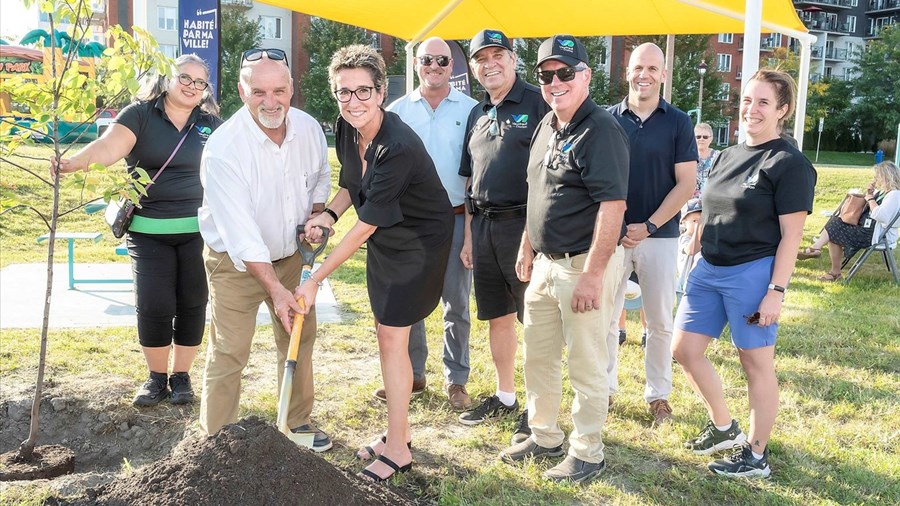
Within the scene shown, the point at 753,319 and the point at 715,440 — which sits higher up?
the point at 753,319

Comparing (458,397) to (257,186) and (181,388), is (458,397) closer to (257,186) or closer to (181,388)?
(181,388)

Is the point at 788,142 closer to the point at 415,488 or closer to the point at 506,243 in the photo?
the point at 506,243

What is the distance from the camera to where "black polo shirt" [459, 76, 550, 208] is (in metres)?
3.87

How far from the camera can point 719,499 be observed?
3312 millimetres

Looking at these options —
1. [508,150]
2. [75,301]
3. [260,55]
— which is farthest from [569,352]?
[75,301]

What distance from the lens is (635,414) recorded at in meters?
4.32

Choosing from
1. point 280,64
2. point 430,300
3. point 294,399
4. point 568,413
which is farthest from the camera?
point 568,413

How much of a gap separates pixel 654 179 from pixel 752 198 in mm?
756

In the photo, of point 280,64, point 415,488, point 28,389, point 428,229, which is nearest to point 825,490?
point 415,488

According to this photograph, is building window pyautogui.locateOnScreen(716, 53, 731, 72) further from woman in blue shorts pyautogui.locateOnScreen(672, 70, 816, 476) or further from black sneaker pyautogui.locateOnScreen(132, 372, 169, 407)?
black sneaker pyautogui.locateOnScreen(132, 372, 169, 407)

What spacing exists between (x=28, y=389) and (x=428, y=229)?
2742 mm

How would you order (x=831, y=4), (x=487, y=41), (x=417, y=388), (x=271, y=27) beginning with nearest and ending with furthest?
(x=487, y=41)
(x=417, y=388)
(x=271, y=27)
(x=831, y=4)

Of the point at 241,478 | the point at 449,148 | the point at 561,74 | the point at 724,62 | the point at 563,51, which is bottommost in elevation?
the point at 241,478

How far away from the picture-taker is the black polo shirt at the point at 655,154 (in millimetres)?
3969
